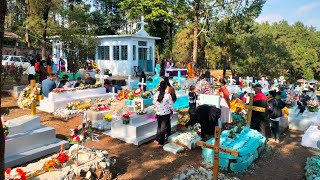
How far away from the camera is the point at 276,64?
29.8 m

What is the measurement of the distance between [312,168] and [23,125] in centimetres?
675

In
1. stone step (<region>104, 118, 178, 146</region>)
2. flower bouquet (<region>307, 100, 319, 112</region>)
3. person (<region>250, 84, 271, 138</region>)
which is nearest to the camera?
stone step (<region>104, 118, 178, 146</region>)

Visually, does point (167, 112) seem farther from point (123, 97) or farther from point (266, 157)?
point (123, 97)

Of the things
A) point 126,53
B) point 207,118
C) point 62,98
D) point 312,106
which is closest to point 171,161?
point 207,118

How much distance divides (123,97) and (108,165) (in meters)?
7.09

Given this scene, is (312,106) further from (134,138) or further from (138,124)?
(134,138)

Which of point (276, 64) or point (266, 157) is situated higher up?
point (276, 64)

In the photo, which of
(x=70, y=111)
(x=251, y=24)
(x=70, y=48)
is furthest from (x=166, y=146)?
(x=251, y=24)

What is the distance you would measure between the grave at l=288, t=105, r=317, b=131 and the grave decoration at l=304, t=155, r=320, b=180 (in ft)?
12.9

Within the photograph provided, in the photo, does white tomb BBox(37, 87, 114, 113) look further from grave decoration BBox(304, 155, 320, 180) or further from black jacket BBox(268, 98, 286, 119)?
grave decoration BBox(304, 155, 320, 180)

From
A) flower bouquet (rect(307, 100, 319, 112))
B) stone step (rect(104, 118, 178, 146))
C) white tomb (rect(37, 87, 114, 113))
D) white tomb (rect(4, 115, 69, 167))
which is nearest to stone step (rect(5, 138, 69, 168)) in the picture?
white tomb (rect(4, 115, 69, 167))

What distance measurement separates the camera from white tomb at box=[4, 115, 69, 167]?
20.7 feet

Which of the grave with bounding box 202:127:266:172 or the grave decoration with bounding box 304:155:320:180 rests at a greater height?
the grave with bounding box 202:127:266:172

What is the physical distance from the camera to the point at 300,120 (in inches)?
448
